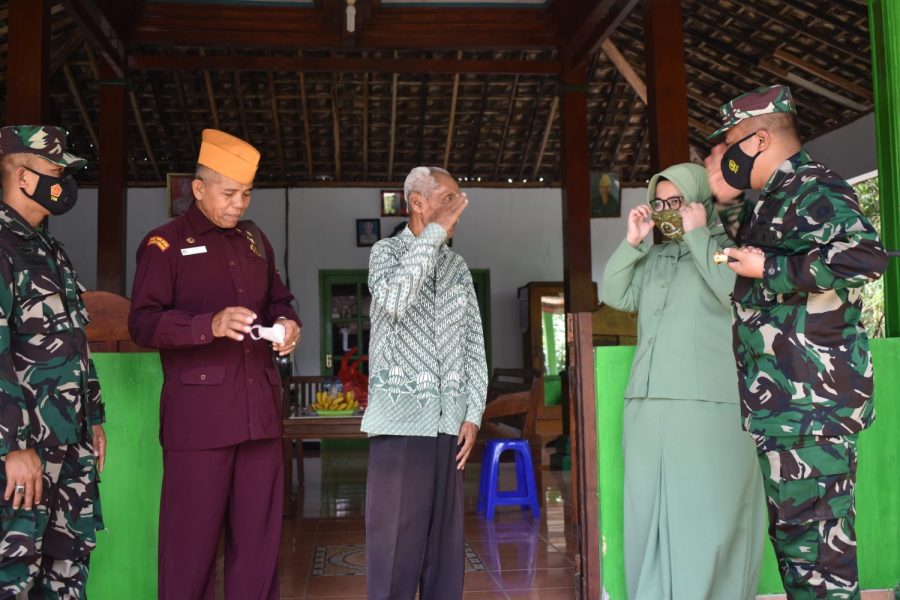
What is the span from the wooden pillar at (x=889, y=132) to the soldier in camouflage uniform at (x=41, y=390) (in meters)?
2.91

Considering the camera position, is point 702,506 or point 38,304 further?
point 702,506

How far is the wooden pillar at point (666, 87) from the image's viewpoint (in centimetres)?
477

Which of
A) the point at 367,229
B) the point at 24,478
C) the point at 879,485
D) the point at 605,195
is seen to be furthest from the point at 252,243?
the point at 605,195

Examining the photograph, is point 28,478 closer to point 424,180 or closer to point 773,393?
point 424,180

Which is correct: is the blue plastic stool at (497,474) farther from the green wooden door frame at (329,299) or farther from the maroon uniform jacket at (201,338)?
the green wooden door frame at (329,299)

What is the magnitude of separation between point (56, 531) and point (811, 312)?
217 centimetres

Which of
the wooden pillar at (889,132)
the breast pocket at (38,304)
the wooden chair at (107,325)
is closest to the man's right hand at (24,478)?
the breast pocket at (38,304)

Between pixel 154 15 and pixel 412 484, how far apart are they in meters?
5.17

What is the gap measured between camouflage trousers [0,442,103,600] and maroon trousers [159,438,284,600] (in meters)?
0.22

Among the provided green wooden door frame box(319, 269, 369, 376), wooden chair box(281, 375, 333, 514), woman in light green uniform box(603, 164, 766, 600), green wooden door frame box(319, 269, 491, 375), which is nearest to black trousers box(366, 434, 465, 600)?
woman in light green uniform box(603, 164, 766, 600)

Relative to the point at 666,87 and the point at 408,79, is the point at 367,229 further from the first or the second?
the point at 666,87

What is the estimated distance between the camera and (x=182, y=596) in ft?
8.26

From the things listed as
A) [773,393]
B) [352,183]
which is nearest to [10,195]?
[773,393]

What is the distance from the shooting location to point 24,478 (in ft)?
7.23
